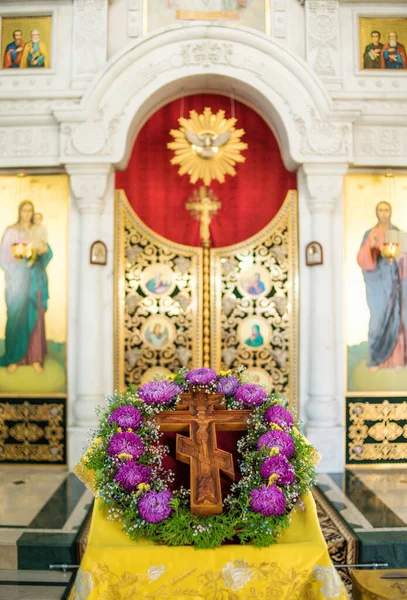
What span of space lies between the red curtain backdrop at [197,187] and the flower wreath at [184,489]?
11.0 feet

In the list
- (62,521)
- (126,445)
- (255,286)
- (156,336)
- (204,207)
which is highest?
(204,207)

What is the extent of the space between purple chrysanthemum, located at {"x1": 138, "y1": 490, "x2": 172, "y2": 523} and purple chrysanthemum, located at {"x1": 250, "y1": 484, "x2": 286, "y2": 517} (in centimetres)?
38

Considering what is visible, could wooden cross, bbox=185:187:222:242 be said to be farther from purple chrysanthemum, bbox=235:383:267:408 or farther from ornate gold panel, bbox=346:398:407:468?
purple chrysanthemum, bbox=235:383:267:408

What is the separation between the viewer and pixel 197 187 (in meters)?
6.13

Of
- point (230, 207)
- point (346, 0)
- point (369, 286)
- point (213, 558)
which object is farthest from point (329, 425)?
Result: point (346, 0)

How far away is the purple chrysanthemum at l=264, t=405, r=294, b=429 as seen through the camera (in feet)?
8.79

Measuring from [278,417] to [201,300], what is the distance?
3420mm

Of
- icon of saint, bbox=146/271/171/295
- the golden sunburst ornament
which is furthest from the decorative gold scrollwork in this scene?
the golden sunburst ornament

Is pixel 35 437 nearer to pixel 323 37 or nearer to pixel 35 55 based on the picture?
pixel 35 55

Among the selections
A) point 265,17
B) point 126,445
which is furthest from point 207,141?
point 126,445

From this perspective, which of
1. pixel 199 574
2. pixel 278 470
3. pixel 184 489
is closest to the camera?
pixel 199 574

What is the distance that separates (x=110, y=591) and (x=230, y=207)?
4.53 metres

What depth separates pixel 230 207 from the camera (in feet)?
20.1

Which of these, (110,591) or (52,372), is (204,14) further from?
(110,591)
